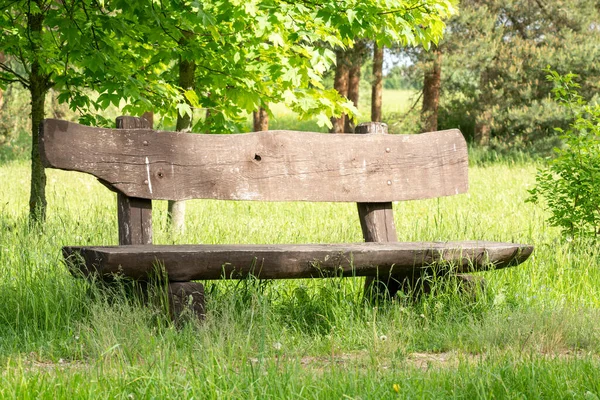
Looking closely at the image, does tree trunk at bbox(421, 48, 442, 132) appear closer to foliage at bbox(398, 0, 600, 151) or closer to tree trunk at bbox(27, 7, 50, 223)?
foliage at bbox(398, 0, 600, 151)

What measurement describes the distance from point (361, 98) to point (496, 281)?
1577 inches

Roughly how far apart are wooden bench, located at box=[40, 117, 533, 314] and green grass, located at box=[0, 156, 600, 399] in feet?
0.66

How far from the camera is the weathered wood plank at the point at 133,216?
13.6 feet

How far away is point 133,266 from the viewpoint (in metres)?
3.49

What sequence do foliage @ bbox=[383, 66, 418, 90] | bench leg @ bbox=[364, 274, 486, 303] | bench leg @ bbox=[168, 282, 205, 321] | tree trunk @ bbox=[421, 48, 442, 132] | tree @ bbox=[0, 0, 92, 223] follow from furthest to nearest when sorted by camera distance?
foliage @ bbox=[383, 66, 418, 90] → tree trunk @ bbox=[421, 48, 442, 132] → tree @ bbox=[0, 0, 92, 223] → bench leg @ bbox=[364, 274, 486, 303] → bench leg @ bbox=[168, 282, 205, 321]

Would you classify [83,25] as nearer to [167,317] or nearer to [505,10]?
[167,317]

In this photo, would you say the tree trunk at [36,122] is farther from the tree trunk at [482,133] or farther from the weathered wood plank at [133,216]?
the tree trunk at [482,133]

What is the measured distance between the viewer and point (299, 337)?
12.4ft

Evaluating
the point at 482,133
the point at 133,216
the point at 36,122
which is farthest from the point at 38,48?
the point at 482,133

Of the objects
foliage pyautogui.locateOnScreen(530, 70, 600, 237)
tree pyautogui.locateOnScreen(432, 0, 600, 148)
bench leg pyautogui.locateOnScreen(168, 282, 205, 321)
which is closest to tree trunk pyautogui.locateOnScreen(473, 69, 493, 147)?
tree pyautogui.locateOnScreen(432, 0, 600, 148)

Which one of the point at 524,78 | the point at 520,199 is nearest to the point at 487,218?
the point at 520,199

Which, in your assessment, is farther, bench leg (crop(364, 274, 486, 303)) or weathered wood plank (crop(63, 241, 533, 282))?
bench leg (crop(364, 274, 486, 303))

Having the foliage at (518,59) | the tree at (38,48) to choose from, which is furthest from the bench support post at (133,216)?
the foliage at (518,59)

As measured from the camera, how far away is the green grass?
2.69 meters
